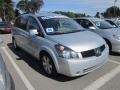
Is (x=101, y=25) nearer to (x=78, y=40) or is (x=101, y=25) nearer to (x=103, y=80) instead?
(x=78, y=40)

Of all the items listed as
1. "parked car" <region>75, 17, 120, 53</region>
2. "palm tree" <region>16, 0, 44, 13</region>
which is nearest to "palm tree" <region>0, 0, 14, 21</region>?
"palm tree" <region>16, 0, 44, 13</region>

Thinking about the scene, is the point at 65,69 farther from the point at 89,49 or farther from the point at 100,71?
the point at 100,71

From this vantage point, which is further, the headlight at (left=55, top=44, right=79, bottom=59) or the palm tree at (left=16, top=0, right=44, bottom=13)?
the palm tree at (left=16, top=0, right=44, bottom=13)

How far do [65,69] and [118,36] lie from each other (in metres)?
3.67

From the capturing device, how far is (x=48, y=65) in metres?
6.21

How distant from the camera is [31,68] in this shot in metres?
7.31

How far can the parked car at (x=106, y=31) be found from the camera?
851cm

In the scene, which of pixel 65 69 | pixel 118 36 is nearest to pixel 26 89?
pixel 65 69

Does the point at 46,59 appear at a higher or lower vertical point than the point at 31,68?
higher

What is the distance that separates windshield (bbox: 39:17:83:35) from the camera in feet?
21.8

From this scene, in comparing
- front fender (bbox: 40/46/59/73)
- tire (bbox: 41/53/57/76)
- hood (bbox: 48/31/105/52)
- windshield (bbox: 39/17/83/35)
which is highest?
windshield (bbox: 39/17/83/35)

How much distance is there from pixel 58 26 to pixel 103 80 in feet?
6.80

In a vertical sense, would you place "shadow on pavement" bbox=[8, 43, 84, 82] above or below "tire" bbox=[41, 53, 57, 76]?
below

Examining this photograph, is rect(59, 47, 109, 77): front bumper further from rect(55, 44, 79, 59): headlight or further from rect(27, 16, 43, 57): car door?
rect(27, 16, 43, 57): car door
